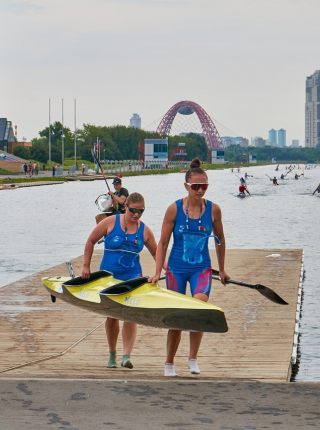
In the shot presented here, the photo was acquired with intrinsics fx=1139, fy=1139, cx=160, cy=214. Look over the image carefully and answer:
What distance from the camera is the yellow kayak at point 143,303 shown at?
1048 centimetres

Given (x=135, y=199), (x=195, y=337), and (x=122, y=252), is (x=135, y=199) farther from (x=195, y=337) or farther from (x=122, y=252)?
(x=195, y=337)

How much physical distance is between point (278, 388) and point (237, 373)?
2656 mm

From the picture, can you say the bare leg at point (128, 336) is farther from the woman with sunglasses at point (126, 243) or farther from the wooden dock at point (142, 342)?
the wooden dock at point (142, 342)

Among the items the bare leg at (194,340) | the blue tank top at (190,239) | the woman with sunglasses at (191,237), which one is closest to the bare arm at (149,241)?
the woman with sunglasses at (191,237)

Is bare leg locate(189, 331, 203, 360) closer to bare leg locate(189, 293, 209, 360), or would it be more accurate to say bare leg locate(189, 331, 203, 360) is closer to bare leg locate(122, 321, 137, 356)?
bare leg locate(189, 293, 209, 360)

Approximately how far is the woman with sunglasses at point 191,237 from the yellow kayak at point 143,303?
18 centimetres

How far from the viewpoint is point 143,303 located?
35.8 ft

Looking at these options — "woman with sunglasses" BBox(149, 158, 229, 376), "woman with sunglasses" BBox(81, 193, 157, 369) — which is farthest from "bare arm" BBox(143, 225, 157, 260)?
"woman with sunglasses" BBox(149, 158, 229, 376)

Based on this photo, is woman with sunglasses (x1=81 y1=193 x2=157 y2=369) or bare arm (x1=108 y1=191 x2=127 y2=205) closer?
woman with sunglasses (x1=81 y1=193 x2=157 y2=369)

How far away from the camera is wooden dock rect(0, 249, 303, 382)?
11641 millimetres

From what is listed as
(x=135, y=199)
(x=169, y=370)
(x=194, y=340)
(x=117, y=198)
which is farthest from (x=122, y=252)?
(x=117, y=198)

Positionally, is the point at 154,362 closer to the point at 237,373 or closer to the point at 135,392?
the point at 237,373

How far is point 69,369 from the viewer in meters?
11.6

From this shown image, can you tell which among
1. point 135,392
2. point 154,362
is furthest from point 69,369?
point 135,392
